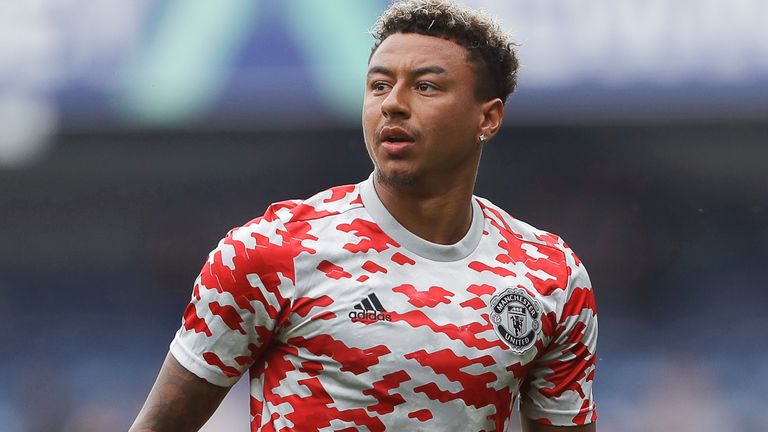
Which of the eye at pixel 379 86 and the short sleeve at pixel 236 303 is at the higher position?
the eye at pixel 379 86

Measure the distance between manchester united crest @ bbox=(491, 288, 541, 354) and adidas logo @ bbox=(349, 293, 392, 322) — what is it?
0.92 ft

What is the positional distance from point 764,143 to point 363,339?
22.6 feet

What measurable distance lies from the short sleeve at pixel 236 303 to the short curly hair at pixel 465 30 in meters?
0.65

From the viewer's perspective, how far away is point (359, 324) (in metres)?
2.74

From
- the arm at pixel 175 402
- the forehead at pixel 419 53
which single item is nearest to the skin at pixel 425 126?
the forehead at pixel 419 53

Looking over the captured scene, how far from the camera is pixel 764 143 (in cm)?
893

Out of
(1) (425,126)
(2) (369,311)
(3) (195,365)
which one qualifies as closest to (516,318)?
(2) (369,311)

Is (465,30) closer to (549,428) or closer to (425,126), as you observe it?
(425,126)

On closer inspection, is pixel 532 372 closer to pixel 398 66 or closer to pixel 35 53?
pixel 398 66

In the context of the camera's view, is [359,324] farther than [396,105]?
No

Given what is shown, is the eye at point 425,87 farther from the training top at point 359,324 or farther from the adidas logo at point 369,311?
the adidas logo at point 369,311

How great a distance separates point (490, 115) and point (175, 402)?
1095 mm

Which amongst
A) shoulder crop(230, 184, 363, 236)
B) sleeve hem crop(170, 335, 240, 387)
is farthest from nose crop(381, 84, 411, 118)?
sleeve hem crop(170, 335, 240, 387)

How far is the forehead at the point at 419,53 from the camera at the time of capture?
2.94 metres
